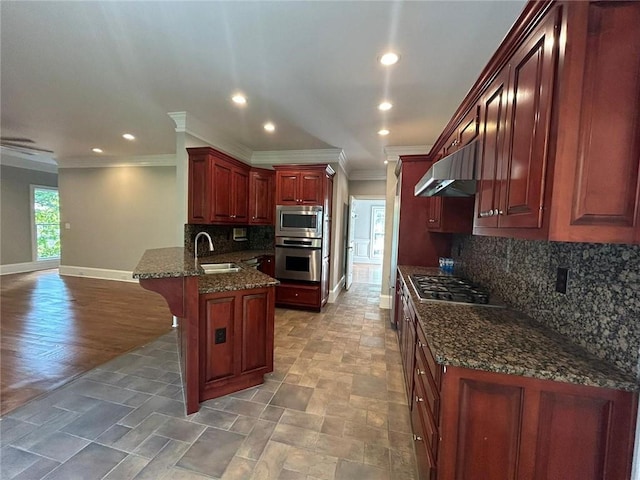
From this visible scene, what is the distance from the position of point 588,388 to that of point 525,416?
0.24 metres

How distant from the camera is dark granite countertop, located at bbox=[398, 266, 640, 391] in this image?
1.00 meters

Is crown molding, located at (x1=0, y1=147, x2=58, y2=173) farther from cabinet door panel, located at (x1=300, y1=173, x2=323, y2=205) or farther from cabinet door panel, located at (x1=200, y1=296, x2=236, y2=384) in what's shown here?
cabinet door panel, located at (x1=200, y1=296, x2=236, y2=384)

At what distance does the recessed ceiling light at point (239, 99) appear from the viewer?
2850 millimetres

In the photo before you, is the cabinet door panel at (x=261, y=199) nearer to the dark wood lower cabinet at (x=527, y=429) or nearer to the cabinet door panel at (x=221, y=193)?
the cabinet door panel at (x=221, y=193)

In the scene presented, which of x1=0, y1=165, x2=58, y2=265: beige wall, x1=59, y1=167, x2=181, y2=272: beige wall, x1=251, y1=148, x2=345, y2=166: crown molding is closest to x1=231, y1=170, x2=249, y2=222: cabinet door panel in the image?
x1=251, y1=148, x2=345, y2=166: crown molding

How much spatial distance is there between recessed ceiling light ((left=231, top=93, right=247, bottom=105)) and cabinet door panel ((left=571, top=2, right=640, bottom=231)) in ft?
8.97

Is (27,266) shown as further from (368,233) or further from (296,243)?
(368,233)

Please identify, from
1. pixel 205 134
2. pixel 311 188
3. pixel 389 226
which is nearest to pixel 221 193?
pixel 205 134

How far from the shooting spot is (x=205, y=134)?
12.8 ft

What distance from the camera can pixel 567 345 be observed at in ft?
4.05

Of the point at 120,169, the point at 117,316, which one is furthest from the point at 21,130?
the point at 117,316

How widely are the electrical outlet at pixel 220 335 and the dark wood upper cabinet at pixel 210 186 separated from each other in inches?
76.7

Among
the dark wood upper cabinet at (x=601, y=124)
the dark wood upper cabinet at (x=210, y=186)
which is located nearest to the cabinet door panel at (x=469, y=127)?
the dark wood upper cabinet at (x=601, y=124)

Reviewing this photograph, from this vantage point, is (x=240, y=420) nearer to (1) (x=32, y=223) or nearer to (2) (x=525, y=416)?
(2) (x=525, y=416)
